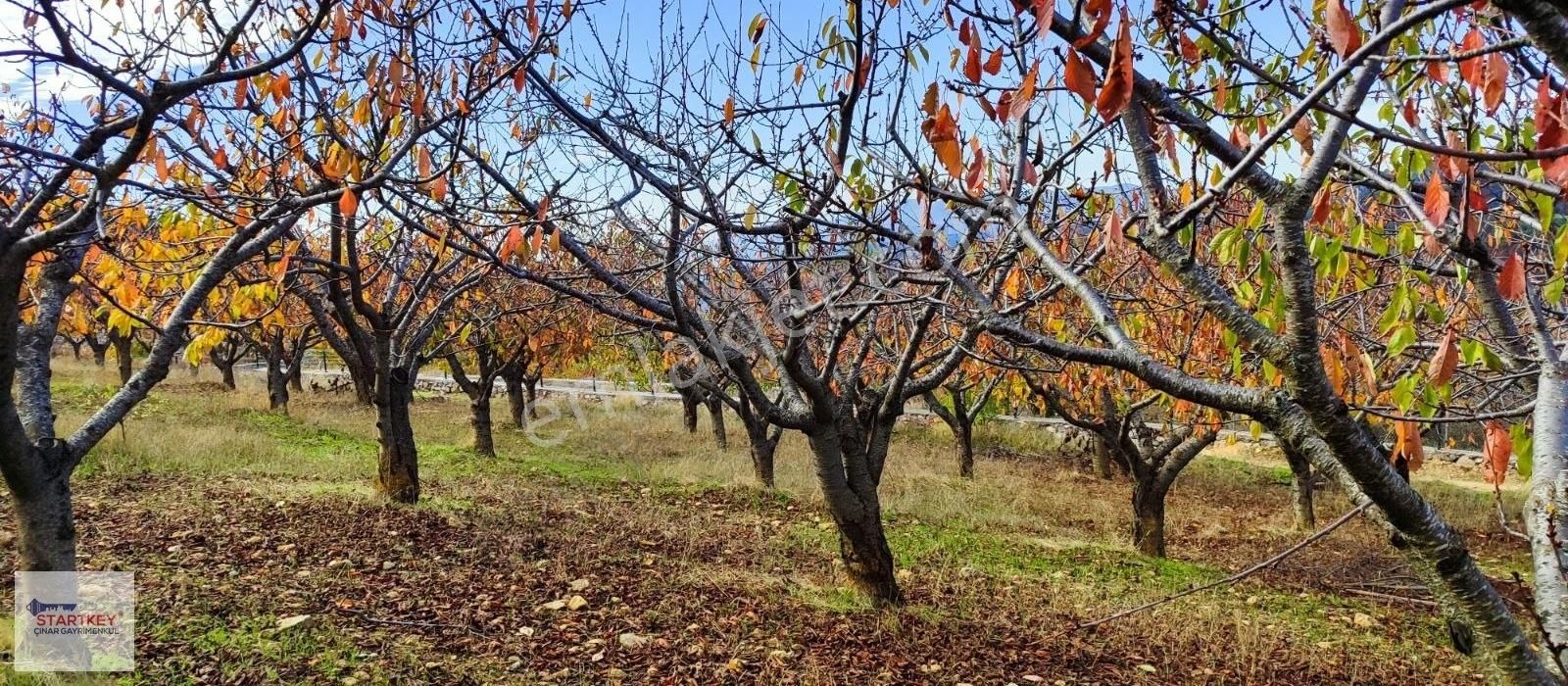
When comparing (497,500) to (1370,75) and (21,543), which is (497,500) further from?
(1370,75)

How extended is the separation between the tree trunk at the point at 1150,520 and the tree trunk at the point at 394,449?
7728mm

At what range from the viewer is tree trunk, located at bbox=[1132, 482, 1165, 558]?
8477mm

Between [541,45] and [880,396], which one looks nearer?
[541,45]

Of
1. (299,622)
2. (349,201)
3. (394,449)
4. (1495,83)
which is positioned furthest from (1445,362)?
(394,449)

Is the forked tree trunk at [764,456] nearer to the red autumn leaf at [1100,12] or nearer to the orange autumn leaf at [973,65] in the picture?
the orange autumn leaf at [973,65]

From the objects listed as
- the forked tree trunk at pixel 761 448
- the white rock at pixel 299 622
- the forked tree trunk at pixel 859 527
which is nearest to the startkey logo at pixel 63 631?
the white rock at pixel 299 622

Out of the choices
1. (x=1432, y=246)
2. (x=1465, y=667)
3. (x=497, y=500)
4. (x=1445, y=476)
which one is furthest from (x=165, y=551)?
(x=1445, y=476)

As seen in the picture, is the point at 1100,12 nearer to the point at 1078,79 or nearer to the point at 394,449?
the point at 1078,79

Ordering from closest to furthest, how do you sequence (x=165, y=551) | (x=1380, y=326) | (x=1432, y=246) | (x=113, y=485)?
(x=1380, y=326) → (x=1432, y=246) → (x=165, y=551) → (x=113, y=485)

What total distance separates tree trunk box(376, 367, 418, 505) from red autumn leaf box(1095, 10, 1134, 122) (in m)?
8.09

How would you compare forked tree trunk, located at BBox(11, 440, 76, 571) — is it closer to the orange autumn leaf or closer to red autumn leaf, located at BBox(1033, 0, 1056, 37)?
the orange autumn leaf

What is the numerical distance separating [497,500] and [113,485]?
3.85m

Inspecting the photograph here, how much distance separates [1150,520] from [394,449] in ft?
26.3

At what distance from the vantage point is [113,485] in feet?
27.0
